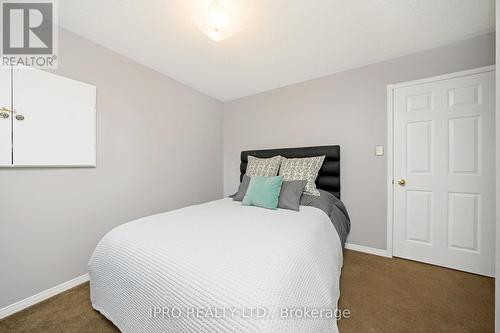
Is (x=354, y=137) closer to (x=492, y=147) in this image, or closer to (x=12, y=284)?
(x=492, y=147)

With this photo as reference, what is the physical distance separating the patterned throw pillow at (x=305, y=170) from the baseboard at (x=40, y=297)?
2.29 metres

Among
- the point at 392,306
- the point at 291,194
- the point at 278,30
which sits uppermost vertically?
the point at 278,30

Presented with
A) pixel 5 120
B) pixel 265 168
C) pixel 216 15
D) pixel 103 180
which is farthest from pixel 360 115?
pixel 5 120

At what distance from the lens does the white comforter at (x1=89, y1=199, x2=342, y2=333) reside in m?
0.74

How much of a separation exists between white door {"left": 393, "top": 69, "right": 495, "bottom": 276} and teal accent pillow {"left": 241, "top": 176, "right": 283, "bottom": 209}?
1.46 m

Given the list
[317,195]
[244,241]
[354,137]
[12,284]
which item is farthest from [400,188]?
[12,284]

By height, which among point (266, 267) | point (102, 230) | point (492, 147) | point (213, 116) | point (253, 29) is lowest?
point (102, 230)

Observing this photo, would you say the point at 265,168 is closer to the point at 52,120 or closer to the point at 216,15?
the point at 216,15

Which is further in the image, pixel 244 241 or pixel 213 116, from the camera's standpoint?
pixel 213 116

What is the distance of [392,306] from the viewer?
1500 mm

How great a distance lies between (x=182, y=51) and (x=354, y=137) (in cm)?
229

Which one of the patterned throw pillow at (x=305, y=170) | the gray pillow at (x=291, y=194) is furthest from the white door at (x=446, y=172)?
the gray pillow at (x=291, y=194)

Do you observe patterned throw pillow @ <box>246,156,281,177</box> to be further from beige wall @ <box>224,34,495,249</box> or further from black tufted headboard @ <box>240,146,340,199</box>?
beige wall @ <box>224,34,495,249</box>

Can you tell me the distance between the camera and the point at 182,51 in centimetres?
212
